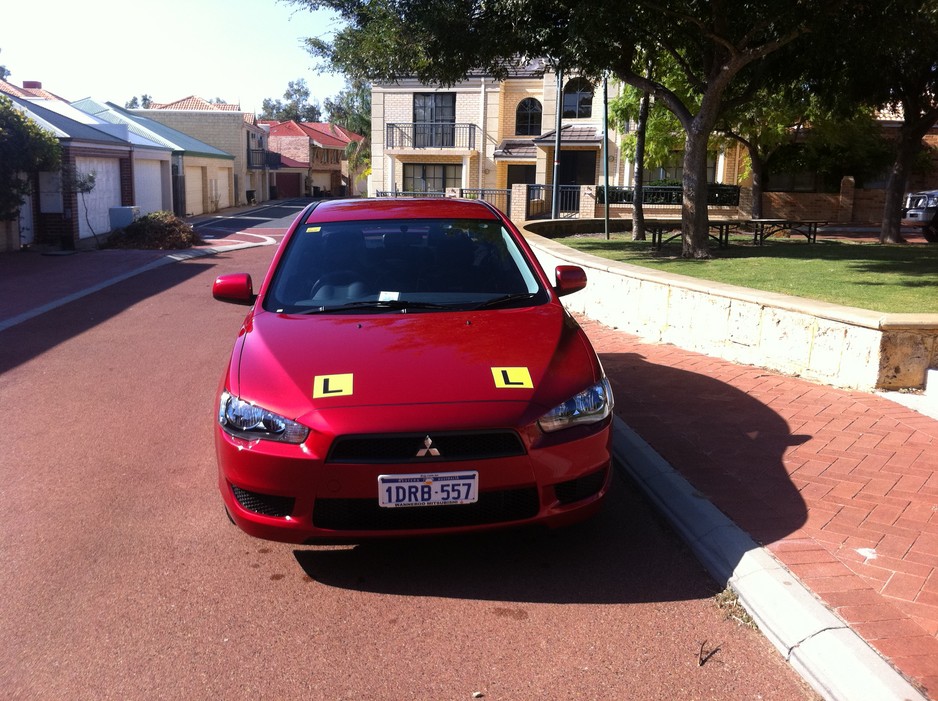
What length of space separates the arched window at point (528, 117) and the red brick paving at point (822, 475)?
33095mm

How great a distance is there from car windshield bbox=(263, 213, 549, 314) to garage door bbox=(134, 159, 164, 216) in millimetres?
25539

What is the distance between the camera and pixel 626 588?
4062 millimetres

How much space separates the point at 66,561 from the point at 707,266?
34.0ft

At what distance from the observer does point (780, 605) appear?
3660 mm

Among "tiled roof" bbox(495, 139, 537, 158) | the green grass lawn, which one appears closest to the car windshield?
the green grass lawn

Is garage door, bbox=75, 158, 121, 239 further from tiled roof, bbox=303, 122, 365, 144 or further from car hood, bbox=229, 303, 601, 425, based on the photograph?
tiled roof, bbox=303, 122, 365, 144

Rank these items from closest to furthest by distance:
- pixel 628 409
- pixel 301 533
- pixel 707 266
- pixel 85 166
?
pixel 301 533 → pixel 628 409 → pixel 707 266 → pixel 85 166

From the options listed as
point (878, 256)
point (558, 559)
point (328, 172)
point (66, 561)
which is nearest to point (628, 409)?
point (558, 559)

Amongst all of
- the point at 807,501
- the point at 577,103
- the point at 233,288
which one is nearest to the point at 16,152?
the point at 233,288

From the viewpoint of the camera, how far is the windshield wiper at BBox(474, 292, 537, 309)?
511 cm

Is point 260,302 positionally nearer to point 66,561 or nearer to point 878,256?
point 66,561

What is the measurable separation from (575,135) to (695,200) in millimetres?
23406

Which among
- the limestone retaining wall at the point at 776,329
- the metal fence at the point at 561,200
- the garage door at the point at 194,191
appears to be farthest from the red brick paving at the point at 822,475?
the garage door at the point at 194,191

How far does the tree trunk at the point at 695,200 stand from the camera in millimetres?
14758
